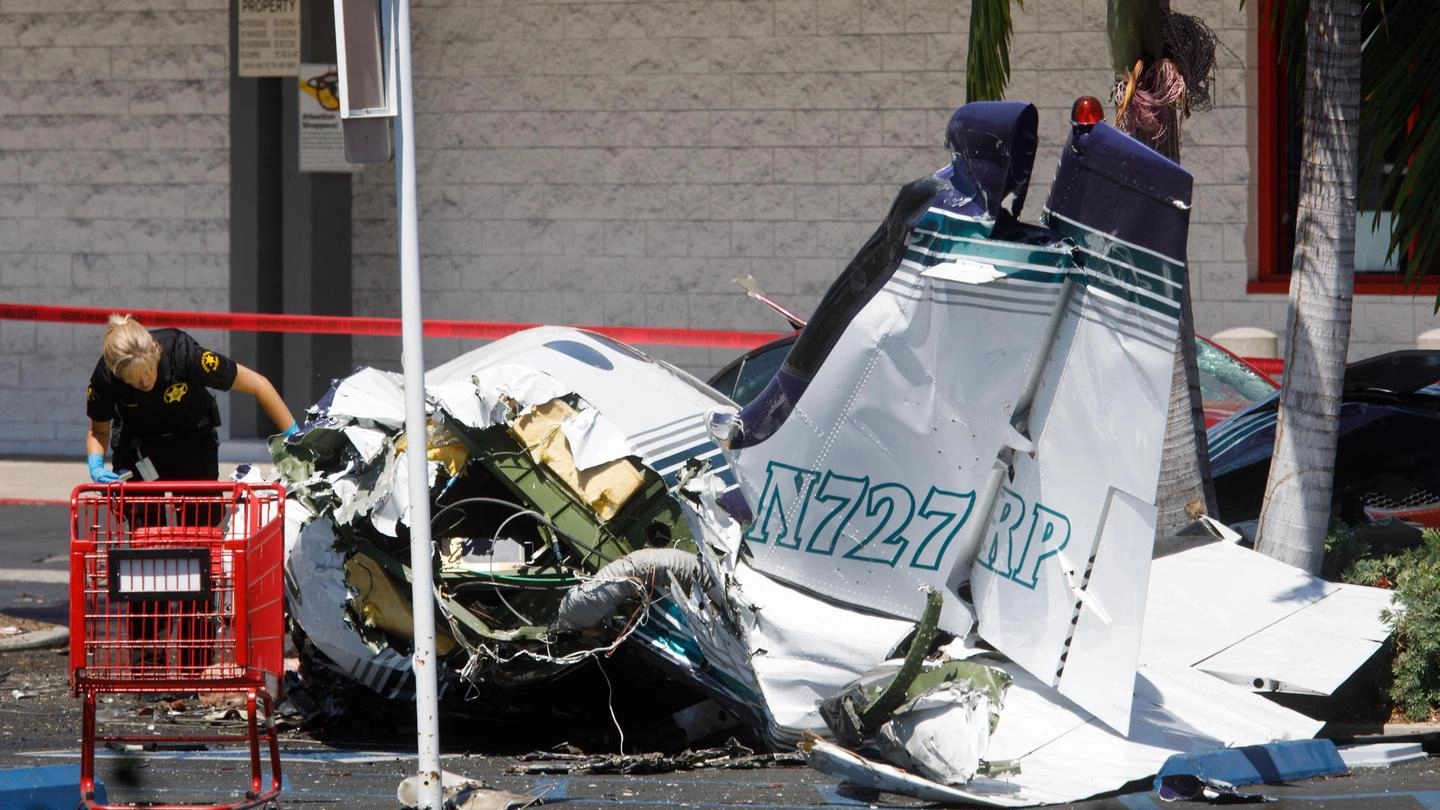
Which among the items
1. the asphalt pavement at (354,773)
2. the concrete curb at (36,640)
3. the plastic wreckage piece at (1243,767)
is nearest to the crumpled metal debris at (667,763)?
the asphalt pavement at (354,773)

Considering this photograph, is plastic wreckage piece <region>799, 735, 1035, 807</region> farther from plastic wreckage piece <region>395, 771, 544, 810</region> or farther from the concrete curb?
the concrete curb

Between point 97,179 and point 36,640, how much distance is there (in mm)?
6789

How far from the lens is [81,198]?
13.7 metres

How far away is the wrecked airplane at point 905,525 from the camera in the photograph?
4973 millimetres

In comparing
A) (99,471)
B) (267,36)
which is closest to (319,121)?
(267,36)

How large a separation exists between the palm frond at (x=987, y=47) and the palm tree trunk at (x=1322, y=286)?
1.21 m

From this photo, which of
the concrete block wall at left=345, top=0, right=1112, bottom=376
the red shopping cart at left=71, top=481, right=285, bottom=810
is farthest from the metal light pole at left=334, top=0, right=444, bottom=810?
the concrete block wall at left=345, top=0, right=1112, bottom=376

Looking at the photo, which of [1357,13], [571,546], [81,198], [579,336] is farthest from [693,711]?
[81,198]

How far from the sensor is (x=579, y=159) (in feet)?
43.2

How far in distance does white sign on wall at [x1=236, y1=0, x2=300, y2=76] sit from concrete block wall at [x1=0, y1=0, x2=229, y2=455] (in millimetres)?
314

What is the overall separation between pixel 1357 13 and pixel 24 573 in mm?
7412

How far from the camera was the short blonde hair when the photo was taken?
6605mm

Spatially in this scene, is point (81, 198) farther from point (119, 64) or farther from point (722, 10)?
point (722, 10)

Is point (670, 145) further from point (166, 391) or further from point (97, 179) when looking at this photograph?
point (166, 391)
